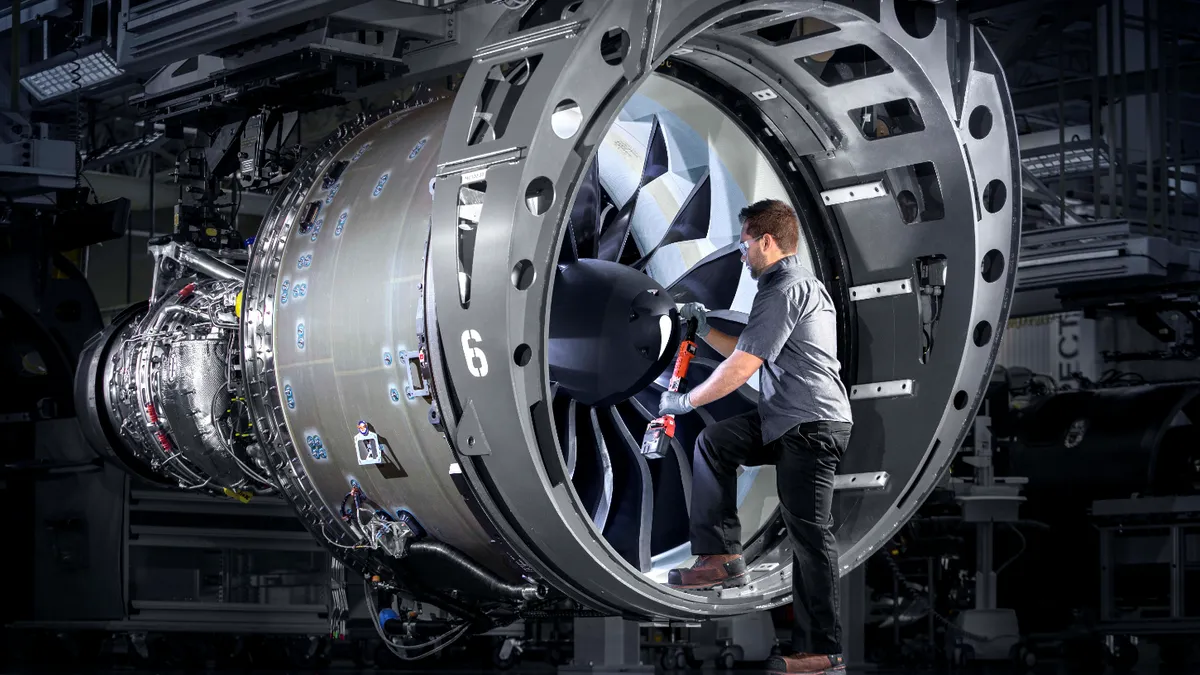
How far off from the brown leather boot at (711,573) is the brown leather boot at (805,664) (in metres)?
0.30

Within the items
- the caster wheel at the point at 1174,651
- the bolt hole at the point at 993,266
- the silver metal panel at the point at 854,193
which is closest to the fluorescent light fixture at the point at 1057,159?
the caster wheel at the point at 1174,651

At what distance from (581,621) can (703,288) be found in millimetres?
3377

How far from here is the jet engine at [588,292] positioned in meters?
3.96

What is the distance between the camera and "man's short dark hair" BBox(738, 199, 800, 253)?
502 centimetres

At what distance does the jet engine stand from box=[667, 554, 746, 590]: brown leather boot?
11cm

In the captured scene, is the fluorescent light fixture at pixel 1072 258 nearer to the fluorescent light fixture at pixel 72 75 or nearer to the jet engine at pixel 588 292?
the jet engine at pixel 588 292

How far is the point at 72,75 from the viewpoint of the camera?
7734mm

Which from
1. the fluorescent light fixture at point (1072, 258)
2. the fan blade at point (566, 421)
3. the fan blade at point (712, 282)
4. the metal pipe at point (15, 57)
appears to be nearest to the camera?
the fan blade at point (566, 421)

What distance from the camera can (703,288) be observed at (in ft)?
19.2

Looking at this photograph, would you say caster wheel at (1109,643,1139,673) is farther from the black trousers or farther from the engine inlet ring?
the black trousers

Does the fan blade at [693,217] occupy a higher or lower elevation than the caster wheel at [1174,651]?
higher

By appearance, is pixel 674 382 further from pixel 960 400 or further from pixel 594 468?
pixel 960 400

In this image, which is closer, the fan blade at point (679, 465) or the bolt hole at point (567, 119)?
the bolt hole at point (567, 119)

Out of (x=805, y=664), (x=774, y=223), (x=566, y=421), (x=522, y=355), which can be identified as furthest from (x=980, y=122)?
(x=522, y=355)
